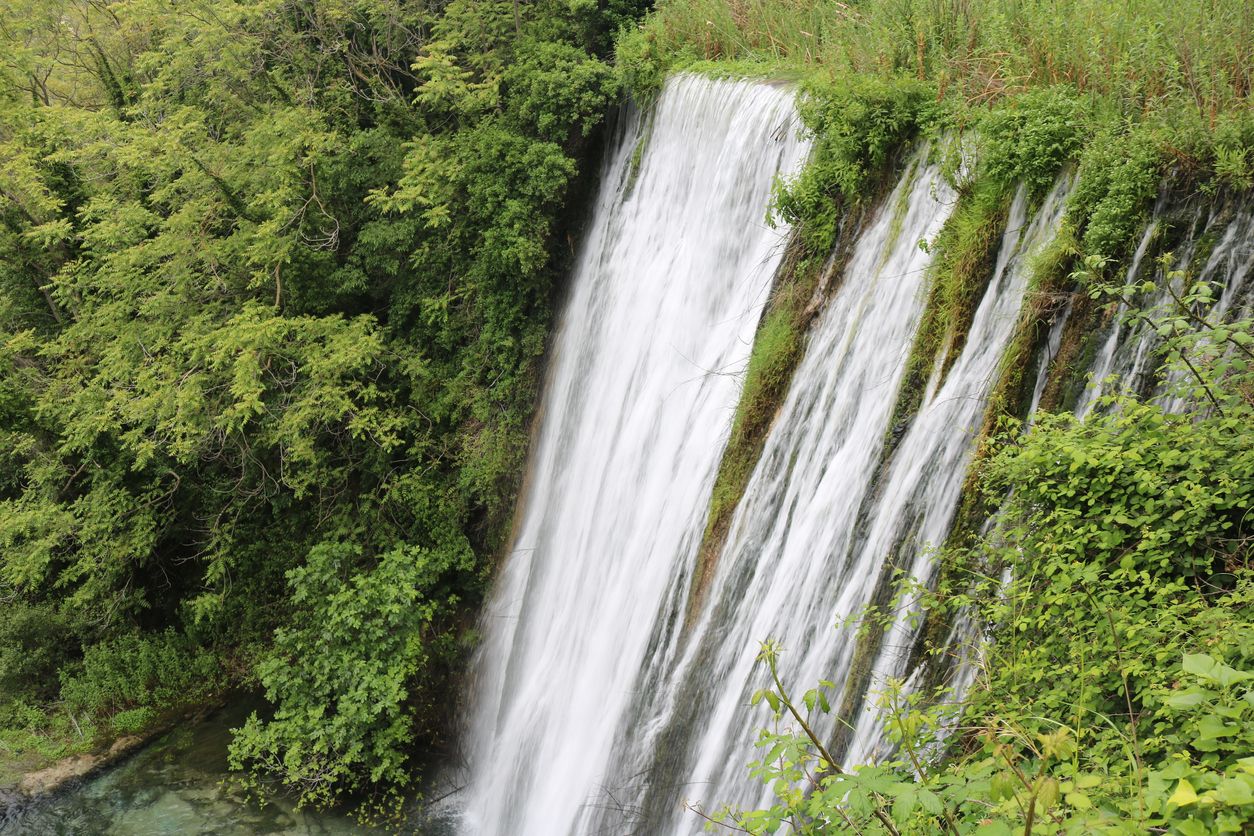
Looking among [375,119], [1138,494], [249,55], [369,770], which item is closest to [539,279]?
[375,119]

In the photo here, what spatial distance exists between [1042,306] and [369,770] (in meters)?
9.46

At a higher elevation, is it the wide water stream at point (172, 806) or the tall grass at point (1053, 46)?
the tall grass at point (1053, 46)

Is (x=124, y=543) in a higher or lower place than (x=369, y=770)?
higher

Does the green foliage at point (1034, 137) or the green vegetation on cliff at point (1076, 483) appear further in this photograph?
the green foliage at point (1034, 137)

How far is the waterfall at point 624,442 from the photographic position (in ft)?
25.3

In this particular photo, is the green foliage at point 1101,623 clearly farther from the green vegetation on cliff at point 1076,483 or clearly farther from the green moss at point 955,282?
the green moss at point 955,282

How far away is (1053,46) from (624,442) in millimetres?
5233

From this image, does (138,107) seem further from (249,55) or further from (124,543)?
(124,543)

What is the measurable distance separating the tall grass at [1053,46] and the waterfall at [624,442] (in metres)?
1.01

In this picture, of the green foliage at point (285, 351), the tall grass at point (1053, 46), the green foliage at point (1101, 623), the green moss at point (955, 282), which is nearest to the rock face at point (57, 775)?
the green foliage at point (285, 351)

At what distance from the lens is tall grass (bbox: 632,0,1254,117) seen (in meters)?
4.33

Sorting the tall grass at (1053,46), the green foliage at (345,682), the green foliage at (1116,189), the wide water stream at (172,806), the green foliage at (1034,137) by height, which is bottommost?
the wide water stream at (172,806)

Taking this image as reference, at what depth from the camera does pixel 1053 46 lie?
5281mm

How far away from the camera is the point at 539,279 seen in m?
11.5
